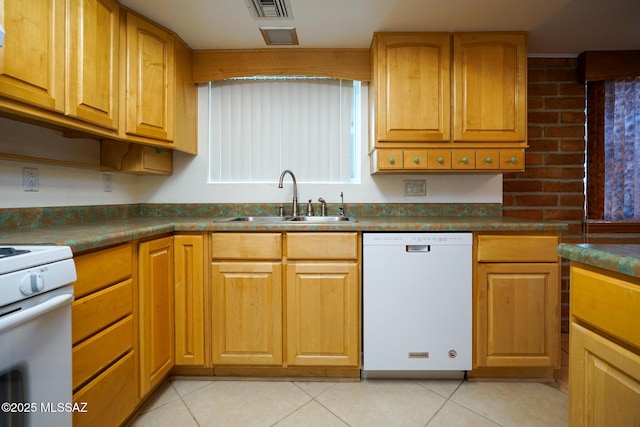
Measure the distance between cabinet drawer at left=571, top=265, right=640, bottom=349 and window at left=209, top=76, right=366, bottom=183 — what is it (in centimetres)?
156

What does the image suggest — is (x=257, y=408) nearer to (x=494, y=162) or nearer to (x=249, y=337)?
(x=249, y=337)

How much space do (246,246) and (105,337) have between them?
715 mm

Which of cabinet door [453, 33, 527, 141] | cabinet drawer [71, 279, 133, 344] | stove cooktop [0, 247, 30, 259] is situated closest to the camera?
stove cooktop [0, 247, 30, 259]

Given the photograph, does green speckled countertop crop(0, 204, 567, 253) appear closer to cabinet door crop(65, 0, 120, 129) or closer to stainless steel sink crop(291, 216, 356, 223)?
stainless steel sink crop(291, 216, 356, 223)

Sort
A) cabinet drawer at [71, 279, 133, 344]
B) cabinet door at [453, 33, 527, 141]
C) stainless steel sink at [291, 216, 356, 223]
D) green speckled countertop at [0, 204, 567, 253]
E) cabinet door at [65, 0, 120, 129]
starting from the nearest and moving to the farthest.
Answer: cabinet drawer at [71, 279, 133, 344] < green speckled countertop at [0, 204, 567, 253] < cabinet door at [65, 0, 120, 129] < cabinet door at [453, 33, 527, 141] < stainless steel sink at [291, 216, 356, 223]

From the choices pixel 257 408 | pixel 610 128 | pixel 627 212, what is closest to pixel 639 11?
pixel 610 128

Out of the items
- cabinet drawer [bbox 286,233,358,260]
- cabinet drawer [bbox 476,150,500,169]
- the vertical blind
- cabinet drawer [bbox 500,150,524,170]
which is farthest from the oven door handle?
the vertical blind

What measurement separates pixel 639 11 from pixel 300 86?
2.03m

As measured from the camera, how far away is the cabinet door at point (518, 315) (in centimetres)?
165

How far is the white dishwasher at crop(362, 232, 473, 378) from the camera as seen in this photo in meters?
1.66

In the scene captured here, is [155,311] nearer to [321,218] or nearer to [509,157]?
[321,218]

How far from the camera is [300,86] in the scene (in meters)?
2.25

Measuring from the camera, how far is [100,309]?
3.86 feet

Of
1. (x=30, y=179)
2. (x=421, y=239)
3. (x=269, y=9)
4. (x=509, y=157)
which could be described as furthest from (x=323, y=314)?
(x=269, y=9)
